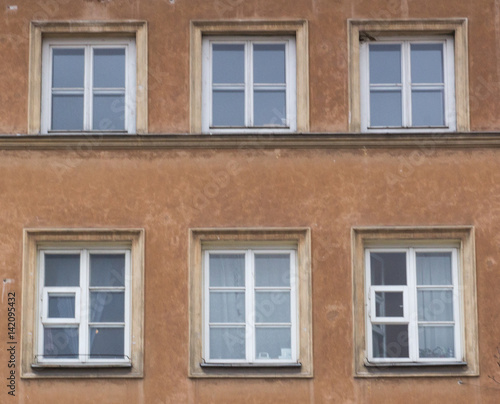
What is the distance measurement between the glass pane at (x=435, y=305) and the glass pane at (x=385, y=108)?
2.12 m

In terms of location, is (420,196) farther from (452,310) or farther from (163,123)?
(163,123)

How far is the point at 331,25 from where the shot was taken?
16391mm

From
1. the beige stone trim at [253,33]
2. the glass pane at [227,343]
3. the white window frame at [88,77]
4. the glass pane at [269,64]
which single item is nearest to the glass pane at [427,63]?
the beige stone trim at [253,33]

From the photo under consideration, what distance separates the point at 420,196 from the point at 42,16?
5.11 meters

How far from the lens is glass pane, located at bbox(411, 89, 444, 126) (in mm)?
16453

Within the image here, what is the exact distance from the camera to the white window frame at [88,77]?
16.4 metres

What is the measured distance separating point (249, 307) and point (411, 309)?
6.38 ft

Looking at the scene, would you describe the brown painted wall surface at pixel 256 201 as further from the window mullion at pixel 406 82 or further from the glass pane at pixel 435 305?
the window mullion at pixel 406 82

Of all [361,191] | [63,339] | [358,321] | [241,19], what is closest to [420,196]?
[361,191]

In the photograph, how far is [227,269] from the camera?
16.1 metres

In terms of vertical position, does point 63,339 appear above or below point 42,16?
below

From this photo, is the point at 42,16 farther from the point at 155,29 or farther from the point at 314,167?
the point at 314,167

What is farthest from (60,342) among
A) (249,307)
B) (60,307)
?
(249,307)

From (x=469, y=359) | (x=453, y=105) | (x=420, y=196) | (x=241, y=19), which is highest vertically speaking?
(x=241, y=19)
